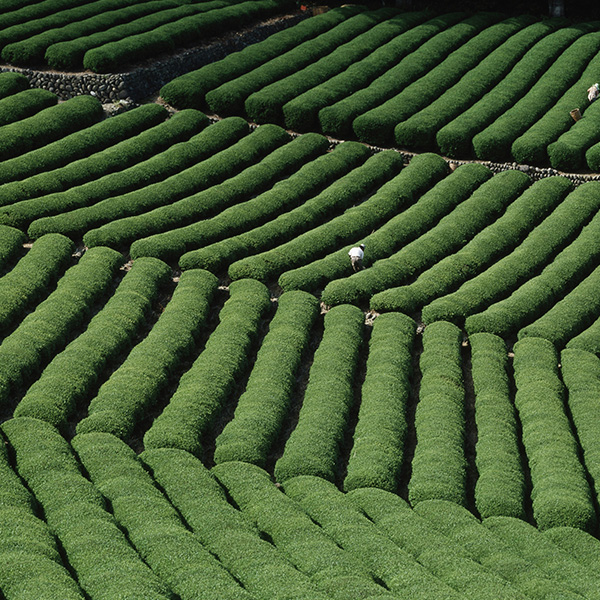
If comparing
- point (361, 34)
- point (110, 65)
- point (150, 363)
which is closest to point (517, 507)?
point (150, 363)

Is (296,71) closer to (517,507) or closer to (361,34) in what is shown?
(361,34)

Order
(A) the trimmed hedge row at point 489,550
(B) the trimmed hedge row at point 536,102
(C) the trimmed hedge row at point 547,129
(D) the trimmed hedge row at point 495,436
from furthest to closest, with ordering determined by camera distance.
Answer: (B) the trimmed hedge row at point 536,102 < (C) the trimmed hedge row at point 547,129 < (D) the trimmed hedge row at point 495,436 < (A) the trimmed hedge row at point 489,550

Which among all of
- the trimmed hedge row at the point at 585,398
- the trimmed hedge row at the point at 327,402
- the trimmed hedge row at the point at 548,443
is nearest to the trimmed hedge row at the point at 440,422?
the trimmed hedge row at the point at 548,443

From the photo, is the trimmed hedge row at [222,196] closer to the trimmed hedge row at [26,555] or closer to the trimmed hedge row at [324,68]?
the trimmed hedge row at [324,68]

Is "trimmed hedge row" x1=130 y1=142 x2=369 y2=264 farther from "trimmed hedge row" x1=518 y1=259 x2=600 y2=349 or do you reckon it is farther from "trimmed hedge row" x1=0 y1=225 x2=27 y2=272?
"trimmed hedge row" x1=518 y1=259 x2=600 y2=349

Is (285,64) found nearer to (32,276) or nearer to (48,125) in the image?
(48,125)
